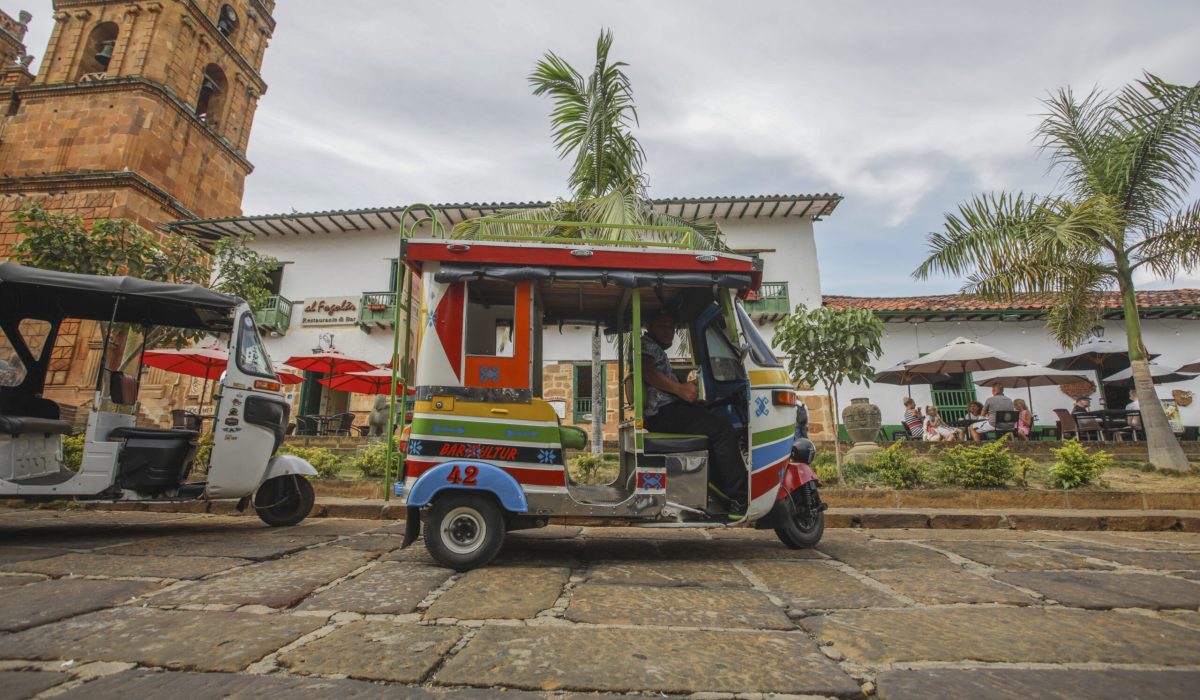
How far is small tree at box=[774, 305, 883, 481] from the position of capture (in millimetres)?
8195

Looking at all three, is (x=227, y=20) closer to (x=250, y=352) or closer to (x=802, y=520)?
(x=250, y=352)

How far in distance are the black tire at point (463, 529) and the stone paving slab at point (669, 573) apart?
2.24ft

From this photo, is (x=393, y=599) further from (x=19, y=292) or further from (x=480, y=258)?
(x=19, y=292)

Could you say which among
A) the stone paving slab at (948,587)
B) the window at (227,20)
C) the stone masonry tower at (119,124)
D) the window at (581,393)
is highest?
Answer: the window at (227,20)

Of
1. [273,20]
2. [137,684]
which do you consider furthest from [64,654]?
[273,20]

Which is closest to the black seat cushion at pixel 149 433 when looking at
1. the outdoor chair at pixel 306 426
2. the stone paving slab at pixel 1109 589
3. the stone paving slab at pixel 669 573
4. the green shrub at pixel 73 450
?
the green shrub at pixel 73 450

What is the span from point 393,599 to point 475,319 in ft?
6.22

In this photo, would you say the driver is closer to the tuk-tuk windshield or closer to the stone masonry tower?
the tuk-tuk windshield

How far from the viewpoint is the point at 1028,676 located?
1.88 meters

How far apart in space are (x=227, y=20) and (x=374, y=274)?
15.2m

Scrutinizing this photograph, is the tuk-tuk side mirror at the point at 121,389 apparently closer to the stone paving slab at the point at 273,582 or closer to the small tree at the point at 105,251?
the small tree at the point at 105,251

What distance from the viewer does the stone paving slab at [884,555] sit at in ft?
12.3

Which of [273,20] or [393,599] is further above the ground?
[273,20]

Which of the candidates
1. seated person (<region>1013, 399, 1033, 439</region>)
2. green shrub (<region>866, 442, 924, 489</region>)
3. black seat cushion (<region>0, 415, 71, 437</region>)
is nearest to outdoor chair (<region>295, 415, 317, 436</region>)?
black seat cushion (<region>0, 415, 71, 437</region>)
